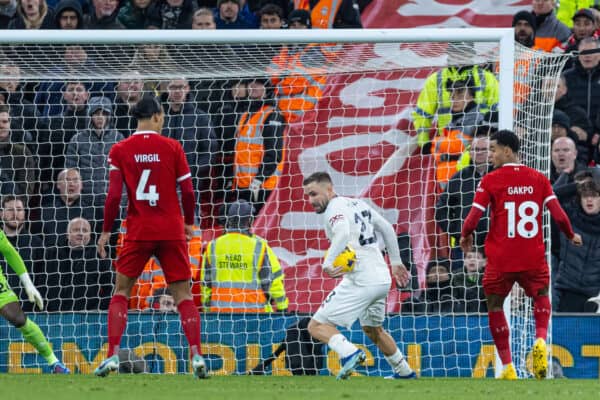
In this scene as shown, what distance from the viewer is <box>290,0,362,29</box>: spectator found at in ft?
46.4

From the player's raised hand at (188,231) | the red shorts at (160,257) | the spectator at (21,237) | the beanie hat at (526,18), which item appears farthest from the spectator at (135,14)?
the red shorts at (160,257)

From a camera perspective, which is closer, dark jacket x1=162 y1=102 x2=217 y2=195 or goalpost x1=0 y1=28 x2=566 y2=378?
goalpost x1=0 y1=28 x2=566 y2=378

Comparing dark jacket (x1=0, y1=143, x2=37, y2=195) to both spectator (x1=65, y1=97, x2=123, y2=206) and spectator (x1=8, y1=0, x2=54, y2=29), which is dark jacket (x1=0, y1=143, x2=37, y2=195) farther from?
spectator (x1=8, y1=0, x2=54, y2=29)

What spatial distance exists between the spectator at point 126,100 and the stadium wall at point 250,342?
2.61m

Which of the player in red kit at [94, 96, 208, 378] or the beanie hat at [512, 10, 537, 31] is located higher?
the beanie hat at [512, 10, 537, 31]

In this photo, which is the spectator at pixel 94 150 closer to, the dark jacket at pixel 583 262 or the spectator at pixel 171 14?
the spectator at pixel 171 14

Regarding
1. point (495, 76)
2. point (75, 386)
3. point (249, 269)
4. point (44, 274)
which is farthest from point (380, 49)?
point (75, 386)

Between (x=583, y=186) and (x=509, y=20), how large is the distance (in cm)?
310

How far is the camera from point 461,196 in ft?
39.7

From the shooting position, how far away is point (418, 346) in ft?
36.2

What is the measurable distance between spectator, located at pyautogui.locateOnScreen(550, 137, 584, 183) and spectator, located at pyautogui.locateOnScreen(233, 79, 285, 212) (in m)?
2.90

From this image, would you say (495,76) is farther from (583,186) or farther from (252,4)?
(252,4)

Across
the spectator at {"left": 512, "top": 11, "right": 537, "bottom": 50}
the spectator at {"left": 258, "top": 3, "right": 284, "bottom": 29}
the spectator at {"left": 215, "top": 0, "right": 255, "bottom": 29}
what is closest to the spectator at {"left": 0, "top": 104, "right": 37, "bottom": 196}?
the spectator at {"left": 215, "top": 0, "right": 255, "bottom": 29}

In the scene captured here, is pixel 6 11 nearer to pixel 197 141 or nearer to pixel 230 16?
pixel 230 16
